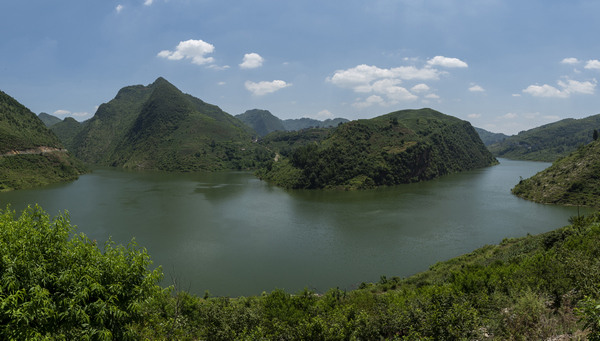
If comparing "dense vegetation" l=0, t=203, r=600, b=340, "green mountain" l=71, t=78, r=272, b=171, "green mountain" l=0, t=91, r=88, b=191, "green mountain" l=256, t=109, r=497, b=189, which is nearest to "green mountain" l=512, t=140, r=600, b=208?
"green mountain" l=256, t=109, r=497, b=189

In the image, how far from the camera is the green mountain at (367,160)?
8931cm

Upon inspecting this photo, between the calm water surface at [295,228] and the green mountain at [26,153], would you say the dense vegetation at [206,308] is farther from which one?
the green mountain at [26,153]

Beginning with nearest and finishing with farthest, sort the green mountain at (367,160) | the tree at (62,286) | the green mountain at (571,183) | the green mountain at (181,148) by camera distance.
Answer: the tree at (62,286) → the green mountain at (571,183) → the green mountain at (367,160) → the green mountain at (181,148)

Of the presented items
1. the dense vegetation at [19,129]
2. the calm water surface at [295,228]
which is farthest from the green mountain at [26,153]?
the calm water surface at [295,228]

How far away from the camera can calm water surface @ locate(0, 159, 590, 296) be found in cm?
3164

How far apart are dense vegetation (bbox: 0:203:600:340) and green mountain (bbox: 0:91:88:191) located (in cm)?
9543

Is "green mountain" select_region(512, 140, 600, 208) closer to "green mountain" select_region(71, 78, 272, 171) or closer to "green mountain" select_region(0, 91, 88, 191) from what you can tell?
"green mountain" select_region(71, 78, 272, 171)

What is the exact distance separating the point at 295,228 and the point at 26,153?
10449 centimetres

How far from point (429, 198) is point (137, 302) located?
224 feet

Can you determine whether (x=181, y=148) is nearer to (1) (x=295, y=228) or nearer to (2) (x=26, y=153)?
(2) (x=26, y=153)

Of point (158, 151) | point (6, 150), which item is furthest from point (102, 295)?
point (158, 151)

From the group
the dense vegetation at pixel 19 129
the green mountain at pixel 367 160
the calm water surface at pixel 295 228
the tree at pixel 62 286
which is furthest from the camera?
the dense vegetation at pixel 19 129

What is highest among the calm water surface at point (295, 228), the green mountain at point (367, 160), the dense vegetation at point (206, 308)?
the green mountain at point (367, 160)

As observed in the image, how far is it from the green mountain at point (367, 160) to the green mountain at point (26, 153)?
230 feet
